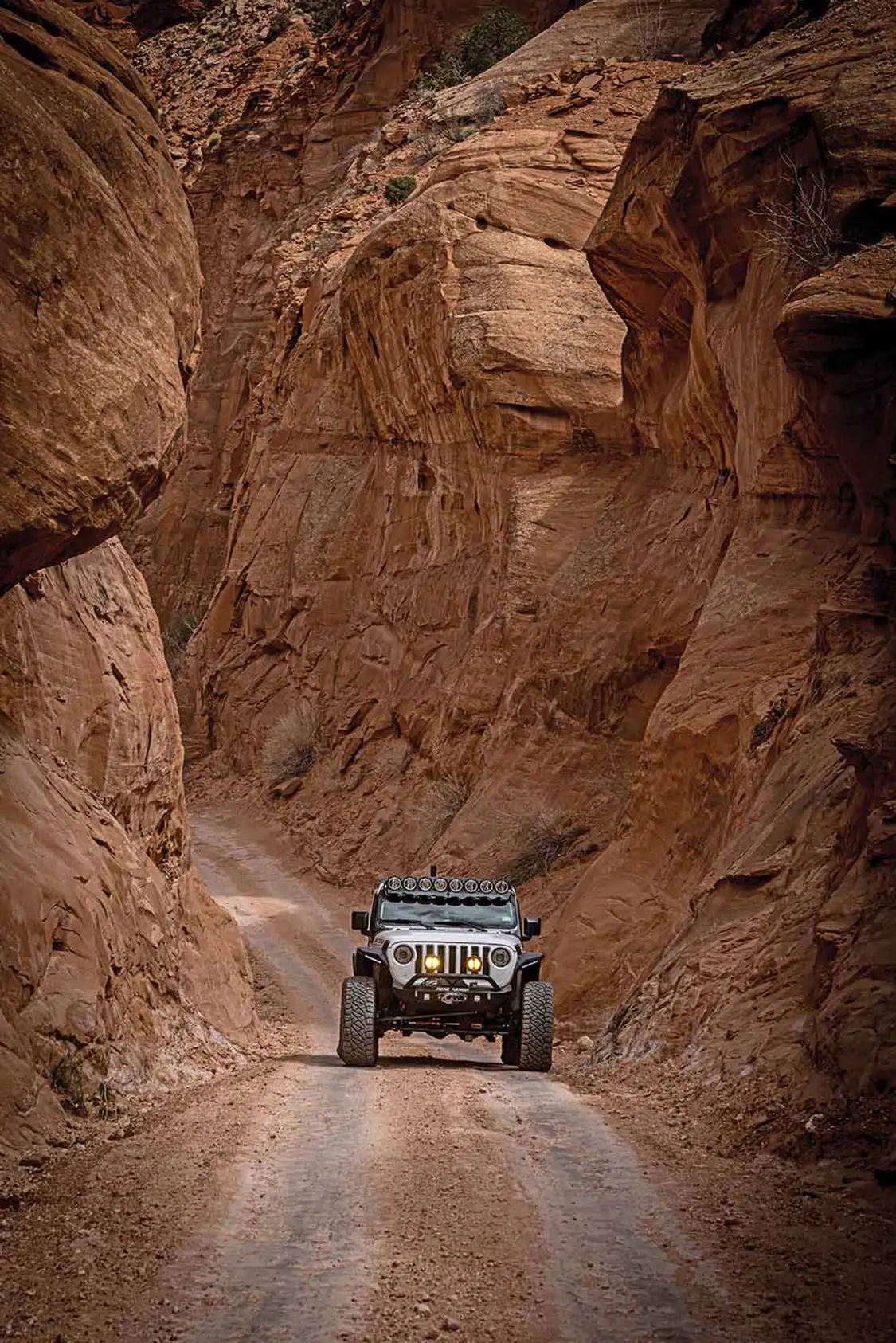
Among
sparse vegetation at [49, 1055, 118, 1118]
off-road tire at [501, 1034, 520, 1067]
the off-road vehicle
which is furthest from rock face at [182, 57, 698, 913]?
sparse vegetation at [49, 1055, 118, 1118]

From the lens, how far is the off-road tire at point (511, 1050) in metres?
15.2

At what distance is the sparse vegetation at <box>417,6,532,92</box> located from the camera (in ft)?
160

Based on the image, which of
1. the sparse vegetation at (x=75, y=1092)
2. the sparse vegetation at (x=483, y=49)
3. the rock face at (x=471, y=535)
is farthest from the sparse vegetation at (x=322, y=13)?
the sparse vegetation at (x=75, y=1092)

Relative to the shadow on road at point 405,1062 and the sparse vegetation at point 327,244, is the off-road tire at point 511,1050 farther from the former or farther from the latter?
the sparse vegetation at point 327,244

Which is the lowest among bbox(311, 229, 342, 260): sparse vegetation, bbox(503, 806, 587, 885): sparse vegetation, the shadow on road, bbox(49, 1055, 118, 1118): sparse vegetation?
the shadow on road

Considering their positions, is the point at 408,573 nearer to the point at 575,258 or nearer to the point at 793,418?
the point at 575,258

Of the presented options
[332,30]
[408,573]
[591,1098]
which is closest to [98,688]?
[591,1098]

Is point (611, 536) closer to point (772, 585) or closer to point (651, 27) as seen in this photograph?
point (772, 585)

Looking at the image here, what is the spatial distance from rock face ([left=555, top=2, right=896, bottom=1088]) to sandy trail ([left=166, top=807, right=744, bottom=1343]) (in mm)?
2004

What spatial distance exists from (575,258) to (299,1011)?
60.9 feet

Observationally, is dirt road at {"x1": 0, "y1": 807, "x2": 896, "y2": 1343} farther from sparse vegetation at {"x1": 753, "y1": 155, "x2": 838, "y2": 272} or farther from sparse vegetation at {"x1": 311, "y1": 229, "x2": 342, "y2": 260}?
sparse vegetation at {"x1": 311, "y1": 229, "x2": 342, "y2": 260}

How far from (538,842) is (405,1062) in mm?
10568

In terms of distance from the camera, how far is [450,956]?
48.2 ft

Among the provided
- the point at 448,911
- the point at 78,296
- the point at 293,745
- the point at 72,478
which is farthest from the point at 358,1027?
the point at 293,745
